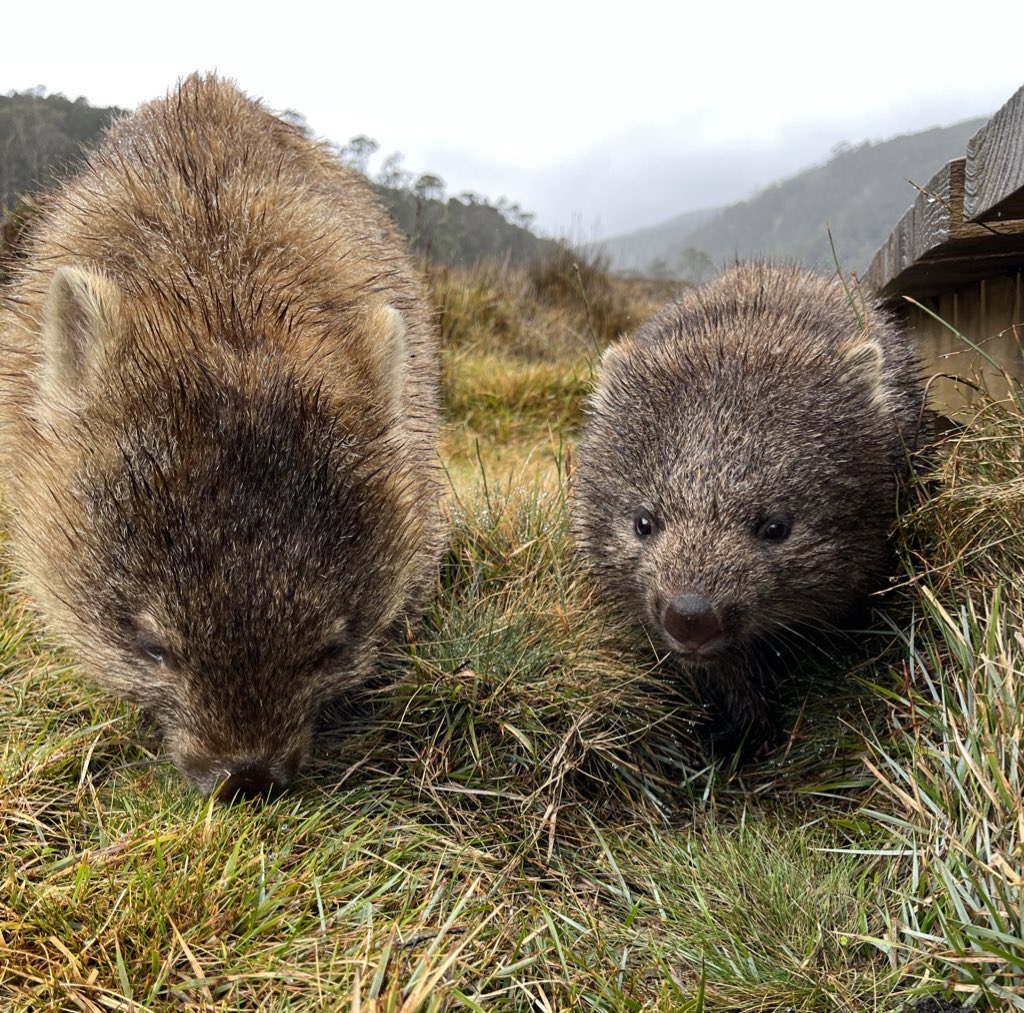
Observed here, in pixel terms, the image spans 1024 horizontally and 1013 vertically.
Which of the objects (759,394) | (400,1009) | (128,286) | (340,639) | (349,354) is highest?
(128,286)

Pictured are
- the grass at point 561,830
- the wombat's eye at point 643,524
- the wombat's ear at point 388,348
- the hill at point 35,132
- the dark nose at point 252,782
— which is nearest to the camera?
the grass at point 561,830

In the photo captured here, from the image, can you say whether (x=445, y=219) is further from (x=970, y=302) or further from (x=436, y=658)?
(x=436, y=658)

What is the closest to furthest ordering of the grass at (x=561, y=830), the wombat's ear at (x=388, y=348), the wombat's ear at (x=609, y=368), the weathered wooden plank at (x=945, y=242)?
the grass at (x=561, y=830)
the wombat's ear at (x=388, y=348)
the weathered wooden plank at (x=945, y=242)
the wombat's ear at (x=609, y=368)

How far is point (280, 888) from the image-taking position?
2295mm

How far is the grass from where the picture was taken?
2.03m

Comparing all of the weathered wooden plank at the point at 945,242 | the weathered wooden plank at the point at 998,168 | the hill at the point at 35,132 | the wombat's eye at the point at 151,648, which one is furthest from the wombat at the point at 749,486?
the hill at the point at 35,132

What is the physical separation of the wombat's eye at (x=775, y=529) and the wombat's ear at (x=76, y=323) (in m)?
2.13

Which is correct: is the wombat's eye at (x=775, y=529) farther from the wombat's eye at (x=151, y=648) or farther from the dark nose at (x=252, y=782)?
the wombat's eye at (x=151, y=648)

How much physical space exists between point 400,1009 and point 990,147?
282 centimetres

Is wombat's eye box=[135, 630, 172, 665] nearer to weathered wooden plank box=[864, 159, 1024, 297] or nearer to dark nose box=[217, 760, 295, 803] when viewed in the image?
dark nose box=[217, 760, 295, 803]

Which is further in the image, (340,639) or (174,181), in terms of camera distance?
(174,181)

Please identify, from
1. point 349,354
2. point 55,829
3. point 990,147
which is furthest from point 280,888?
point 990,147

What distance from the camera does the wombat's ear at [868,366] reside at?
3.40 meters

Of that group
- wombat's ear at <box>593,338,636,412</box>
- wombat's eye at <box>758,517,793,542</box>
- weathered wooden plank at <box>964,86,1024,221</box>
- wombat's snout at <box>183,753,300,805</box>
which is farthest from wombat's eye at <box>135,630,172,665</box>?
weathered wooden plank at <box>964,86,1024,221</box>
